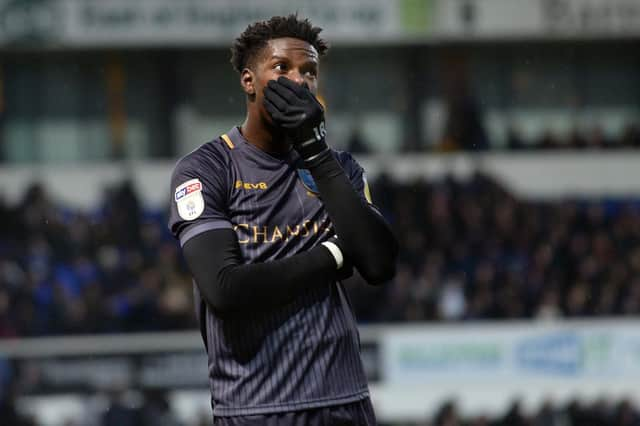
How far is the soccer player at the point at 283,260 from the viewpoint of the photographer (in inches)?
116

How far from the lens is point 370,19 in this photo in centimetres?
1845

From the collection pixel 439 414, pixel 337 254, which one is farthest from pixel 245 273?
pixel 439 414

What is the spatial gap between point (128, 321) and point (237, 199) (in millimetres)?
8764

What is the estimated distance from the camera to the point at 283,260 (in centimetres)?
298

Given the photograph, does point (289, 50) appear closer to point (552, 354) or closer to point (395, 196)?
point (552, 354)

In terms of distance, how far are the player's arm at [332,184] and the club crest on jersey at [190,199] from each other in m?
0.26

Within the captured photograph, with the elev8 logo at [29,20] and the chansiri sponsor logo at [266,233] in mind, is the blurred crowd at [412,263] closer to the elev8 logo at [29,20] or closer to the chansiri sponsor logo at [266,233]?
the elev8 logo at [29,20]

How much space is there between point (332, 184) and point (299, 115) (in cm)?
18

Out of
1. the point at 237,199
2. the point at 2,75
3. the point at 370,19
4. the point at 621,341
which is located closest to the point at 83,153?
the point at 2,75

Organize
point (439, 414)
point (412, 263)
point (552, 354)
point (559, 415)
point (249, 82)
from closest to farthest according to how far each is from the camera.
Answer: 1. point (249, 82)
2. point (439, 414)
3. point (559, 415)
4. point (552, 354)
5. point (412, 263)

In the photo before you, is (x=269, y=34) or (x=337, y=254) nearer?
(x=337, y=254)

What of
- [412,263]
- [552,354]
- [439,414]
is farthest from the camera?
[412,263]

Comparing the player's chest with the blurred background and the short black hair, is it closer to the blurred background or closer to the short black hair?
the short black hair

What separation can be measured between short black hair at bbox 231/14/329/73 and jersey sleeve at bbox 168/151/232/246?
29cm
